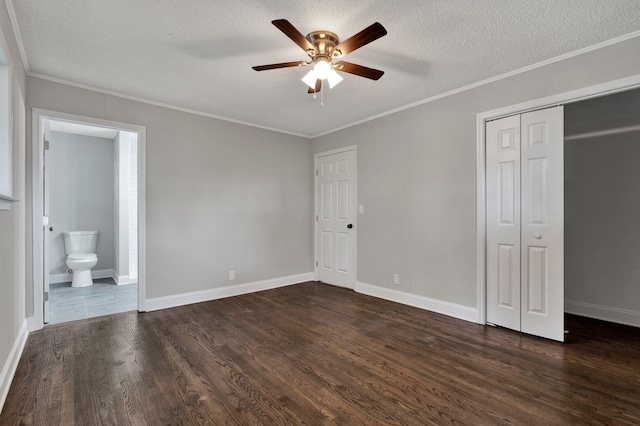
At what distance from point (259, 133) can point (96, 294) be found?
3404 millimetres

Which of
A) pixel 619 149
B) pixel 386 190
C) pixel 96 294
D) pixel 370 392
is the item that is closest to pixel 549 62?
pixel 619 149

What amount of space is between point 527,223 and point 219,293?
3.79 metres

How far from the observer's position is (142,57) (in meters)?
2.71

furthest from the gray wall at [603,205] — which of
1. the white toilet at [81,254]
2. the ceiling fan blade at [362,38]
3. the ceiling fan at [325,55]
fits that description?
the white toilet at [81,254]

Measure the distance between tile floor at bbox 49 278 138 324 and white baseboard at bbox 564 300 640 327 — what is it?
5309 millimetres

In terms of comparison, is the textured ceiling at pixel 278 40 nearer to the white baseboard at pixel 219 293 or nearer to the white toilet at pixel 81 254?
the white baseboard at pixel 219 293

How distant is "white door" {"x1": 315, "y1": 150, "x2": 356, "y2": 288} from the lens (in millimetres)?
4758

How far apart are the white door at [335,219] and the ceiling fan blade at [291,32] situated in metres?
2.69

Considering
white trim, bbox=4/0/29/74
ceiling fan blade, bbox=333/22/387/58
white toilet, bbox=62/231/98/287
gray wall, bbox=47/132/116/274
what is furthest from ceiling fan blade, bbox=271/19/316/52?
gray wall, bbox=47/132/116/274

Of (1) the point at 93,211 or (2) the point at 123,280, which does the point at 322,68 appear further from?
(1) the point at 93,211

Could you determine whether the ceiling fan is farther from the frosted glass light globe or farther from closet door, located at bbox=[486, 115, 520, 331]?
closet door, located at bbox=[486, 115, 520, 331]

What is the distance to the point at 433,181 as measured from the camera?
12.1 ft

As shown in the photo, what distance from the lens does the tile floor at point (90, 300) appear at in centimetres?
366

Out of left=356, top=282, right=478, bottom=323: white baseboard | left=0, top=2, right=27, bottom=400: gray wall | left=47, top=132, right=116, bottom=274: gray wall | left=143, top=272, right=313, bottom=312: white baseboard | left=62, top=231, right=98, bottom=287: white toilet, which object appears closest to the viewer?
left=0, top=2, right=27, bottom=400: gray wall
